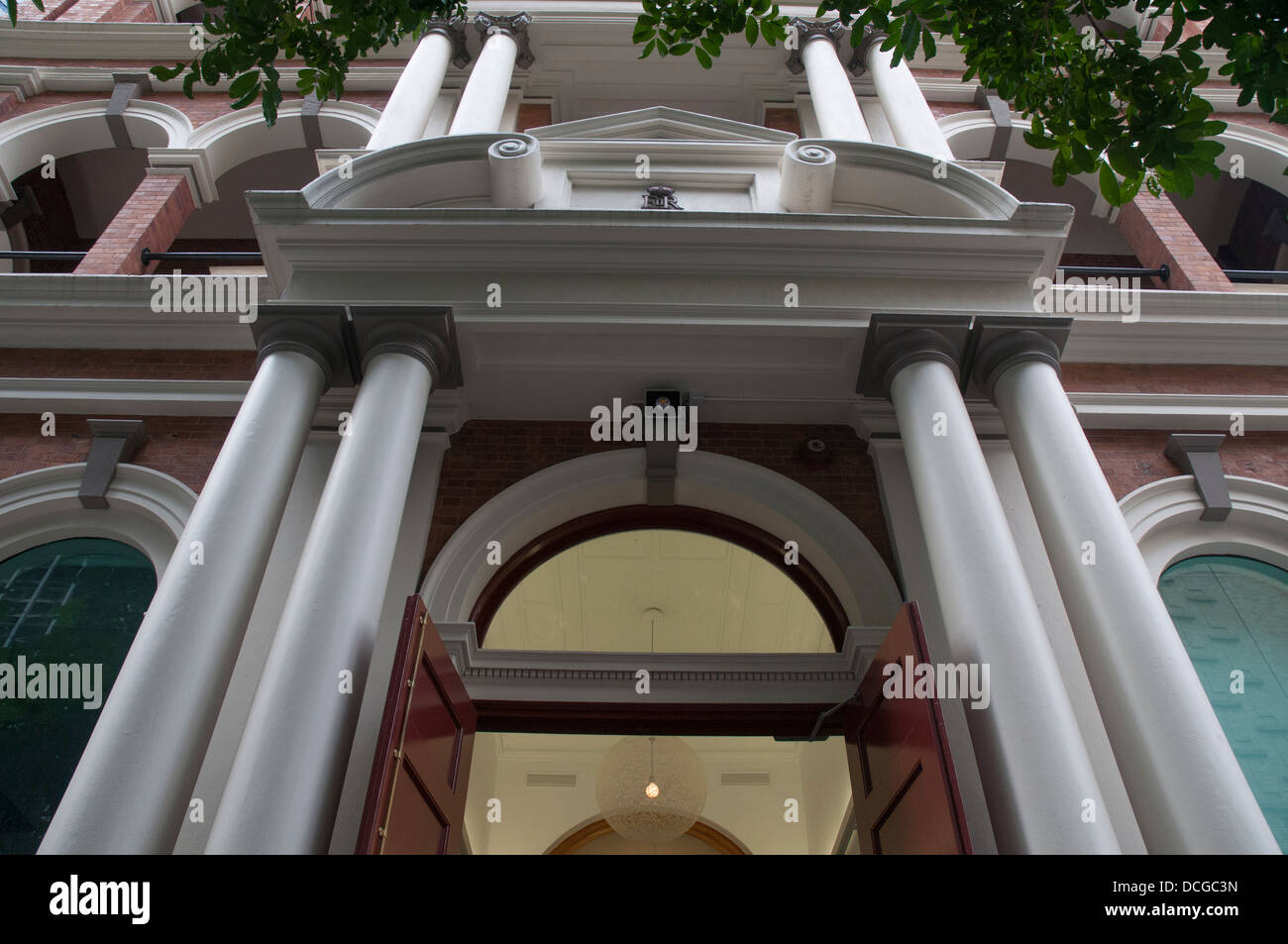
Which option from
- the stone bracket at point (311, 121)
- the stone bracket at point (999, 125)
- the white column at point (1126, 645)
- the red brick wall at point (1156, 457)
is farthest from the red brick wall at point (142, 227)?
the stone bracket at point (999, 125)

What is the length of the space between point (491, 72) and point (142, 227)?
11.7ft

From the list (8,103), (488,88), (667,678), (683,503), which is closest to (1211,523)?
(683,503)

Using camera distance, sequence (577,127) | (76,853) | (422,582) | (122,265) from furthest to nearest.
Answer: (122,265)
(577,127)
(422,582)
(76,853)

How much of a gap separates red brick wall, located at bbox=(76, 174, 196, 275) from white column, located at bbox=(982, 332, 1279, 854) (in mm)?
7294

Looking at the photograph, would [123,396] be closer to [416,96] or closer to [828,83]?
[416,96]

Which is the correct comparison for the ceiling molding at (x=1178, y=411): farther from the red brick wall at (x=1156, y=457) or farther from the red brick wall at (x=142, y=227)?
the red brick wall at (x=142, y=227)

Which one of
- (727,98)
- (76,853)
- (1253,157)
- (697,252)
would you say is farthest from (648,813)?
(1253,157)

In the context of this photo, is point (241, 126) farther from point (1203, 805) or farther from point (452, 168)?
point (1203, 805)

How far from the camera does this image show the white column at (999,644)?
12.6ft

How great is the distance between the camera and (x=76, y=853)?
3578 millimetres

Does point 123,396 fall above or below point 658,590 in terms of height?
below

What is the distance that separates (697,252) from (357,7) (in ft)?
8.04

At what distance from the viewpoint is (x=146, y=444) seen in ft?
22.5

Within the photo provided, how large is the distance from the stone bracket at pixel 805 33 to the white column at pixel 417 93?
3.58 m
